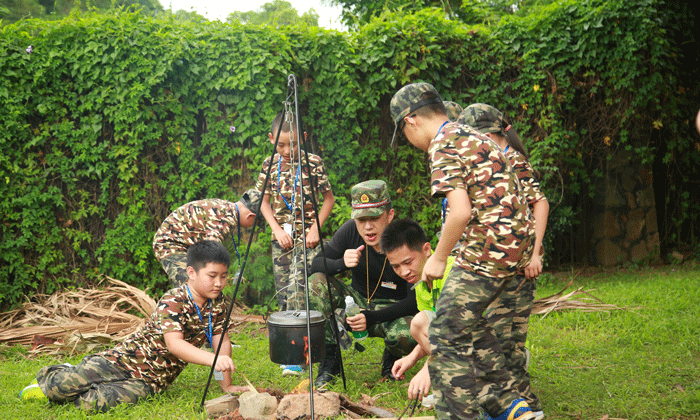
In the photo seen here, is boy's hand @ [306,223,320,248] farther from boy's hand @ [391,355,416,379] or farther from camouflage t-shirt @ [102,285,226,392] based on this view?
boy's hand @ [391,355,416,379]

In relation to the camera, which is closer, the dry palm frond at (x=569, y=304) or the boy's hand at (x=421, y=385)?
the boy's hand at (x=421, y=385)

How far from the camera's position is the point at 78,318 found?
17.4 ft

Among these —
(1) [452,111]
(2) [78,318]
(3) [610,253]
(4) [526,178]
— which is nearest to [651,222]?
(3) [610,253]

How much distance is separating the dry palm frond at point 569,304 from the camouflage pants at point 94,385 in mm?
3760

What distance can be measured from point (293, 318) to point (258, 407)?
0.51 meters

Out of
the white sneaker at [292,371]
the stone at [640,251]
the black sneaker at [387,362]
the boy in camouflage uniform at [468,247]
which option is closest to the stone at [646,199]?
the stone at [640,251]

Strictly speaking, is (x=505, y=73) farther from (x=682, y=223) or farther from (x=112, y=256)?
(x=112, y=256)

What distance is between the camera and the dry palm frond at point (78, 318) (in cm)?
477

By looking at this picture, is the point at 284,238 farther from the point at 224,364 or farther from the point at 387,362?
the point at 224,364

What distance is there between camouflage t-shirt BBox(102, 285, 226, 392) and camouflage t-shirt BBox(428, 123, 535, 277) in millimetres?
1772

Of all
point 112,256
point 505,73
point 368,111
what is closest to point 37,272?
point 112,256

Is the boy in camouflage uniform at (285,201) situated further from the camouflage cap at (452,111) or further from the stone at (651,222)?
the stone at (651,222)

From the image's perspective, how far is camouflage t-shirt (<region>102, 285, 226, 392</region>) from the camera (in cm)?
327

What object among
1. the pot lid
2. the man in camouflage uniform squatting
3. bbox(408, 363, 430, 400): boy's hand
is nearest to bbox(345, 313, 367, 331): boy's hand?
the man in camouflage uniform squatting
